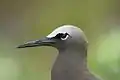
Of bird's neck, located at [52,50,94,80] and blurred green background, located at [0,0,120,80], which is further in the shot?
blurred green background, located at [0,0,120,80]

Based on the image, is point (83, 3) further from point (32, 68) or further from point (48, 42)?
point (48, 42)

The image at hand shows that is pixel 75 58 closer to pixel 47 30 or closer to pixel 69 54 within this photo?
pixel 69 54

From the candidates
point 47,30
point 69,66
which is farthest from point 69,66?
point 47,30

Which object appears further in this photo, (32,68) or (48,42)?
(32,68)

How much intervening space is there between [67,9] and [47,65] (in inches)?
13.4

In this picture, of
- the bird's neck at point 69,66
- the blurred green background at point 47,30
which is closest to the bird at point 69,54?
the bird's neck at point 69,66

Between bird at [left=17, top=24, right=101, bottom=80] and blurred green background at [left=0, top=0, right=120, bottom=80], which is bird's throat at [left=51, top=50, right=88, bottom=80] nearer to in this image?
bird at [left=17, top=24, right=101, bottom=80]

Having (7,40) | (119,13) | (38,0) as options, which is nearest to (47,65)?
(7,40)

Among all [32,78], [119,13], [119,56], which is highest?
[119,13]

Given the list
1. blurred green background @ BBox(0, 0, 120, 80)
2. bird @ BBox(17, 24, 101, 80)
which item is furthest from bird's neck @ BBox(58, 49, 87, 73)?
blurred green background @ BBox(0, 0, 120, 80)

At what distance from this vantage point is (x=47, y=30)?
1.59m

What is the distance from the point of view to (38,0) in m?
1.66

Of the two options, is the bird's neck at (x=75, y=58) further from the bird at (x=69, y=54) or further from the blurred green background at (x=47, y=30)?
the blurred green background at (x=47, y=30)

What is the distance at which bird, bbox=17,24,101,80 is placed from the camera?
1.77ft
